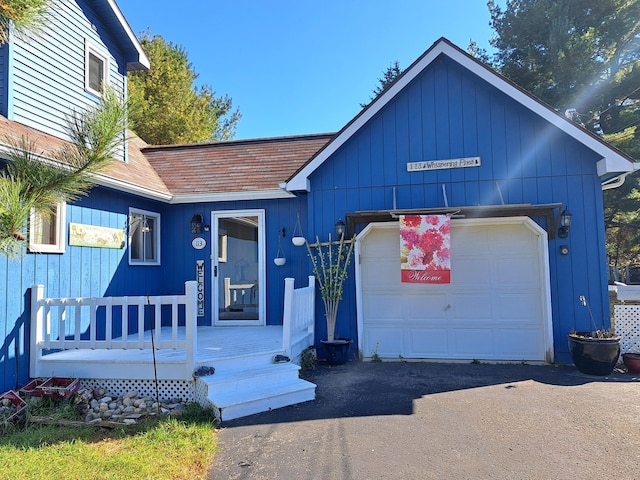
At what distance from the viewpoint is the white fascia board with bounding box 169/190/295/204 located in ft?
24.1

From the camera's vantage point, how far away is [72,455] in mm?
3326

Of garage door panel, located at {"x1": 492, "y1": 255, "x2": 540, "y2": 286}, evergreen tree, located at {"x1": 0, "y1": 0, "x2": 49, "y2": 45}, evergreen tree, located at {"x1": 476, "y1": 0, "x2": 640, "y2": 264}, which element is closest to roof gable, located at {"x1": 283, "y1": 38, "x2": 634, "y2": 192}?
garage door panel, located at {"x1": 492, "y1": 255, "x2": 540, "y2": 286}

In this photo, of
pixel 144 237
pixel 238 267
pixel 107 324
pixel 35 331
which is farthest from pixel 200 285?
pixel 35 331

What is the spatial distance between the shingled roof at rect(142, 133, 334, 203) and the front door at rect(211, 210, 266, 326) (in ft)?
1.59

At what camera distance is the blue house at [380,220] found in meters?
5.75

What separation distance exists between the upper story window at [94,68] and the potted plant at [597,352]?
859cm

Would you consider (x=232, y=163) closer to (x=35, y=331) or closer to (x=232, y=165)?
(x=232, y=165)

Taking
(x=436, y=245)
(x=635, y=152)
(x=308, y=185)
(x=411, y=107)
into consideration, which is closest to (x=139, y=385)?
(x=308, y=185)

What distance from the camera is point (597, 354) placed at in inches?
212

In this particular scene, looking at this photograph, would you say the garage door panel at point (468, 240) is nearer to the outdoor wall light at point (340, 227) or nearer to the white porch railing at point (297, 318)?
the outdoor wall light at point (340, 227)

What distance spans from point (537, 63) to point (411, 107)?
11020mm

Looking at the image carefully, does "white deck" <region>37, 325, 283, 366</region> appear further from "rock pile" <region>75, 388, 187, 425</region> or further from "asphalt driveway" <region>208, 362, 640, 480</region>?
"asphalt driveway" <region>208, 362, 640, 480</region>

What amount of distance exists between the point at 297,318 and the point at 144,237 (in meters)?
3.60

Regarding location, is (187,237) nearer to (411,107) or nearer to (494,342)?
(411,107)
